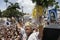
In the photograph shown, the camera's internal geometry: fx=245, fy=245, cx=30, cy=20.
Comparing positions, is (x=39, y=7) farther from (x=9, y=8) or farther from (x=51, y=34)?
(x=9, y=8)

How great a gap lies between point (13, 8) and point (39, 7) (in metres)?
51.1

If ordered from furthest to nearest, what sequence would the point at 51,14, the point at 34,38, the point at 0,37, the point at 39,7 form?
the point at 51,14
the point at 0,37
the point at 39,7
the point at 34,38

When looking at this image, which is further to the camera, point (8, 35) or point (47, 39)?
point (8, 35)

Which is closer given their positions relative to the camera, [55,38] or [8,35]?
[55,38]

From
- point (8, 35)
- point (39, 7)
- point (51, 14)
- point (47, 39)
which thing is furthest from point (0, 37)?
point (47, 39)

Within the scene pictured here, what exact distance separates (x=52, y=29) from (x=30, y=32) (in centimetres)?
105

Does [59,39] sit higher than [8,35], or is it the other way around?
[59,39]

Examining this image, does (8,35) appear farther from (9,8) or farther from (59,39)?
(9,8)

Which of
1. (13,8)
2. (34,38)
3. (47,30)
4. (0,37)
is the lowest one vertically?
(13,8)

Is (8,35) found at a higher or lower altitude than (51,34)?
lower

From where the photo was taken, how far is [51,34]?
3.72m

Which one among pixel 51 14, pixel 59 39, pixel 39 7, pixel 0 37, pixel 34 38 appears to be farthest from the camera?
pixel 51 14

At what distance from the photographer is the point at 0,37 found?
1040 centimetres

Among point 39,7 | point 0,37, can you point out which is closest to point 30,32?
point 39,7
